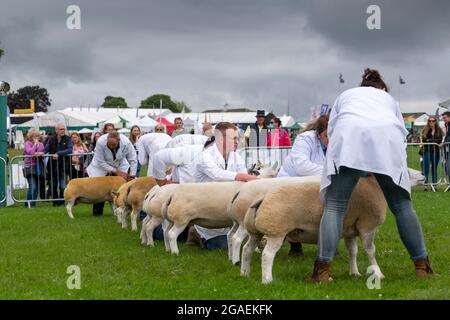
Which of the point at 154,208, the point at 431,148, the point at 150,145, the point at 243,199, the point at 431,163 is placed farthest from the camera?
the point at 431,148

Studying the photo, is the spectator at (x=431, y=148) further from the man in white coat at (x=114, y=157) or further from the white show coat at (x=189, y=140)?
the white show coat at (x=189, y=140)

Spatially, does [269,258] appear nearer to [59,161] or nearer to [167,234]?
[167,234]

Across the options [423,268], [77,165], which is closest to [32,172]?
[77,165]

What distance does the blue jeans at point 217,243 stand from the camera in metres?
8.72

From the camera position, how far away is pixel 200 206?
26.0ft

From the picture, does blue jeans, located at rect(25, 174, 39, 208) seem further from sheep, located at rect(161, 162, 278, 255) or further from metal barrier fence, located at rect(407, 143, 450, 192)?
metal barrier fence, located at rect(407, 143, 450, 192)

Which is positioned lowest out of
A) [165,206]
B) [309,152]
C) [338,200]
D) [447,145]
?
[165,206]

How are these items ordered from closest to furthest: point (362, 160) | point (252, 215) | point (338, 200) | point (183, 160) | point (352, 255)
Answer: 1. point (362, 160)
2. point (338, 200)
3. point (252, 215)
4. point (352, 255)
5. point (183, 160)

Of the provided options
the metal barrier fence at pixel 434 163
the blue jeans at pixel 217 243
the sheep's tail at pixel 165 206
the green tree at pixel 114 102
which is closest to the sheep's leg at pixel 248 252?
the sheep's tail at pixel 165 206

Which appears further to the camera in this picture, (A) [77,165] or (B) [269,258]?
(A) [77,165]

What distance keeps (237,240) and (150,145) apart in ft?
16.0
